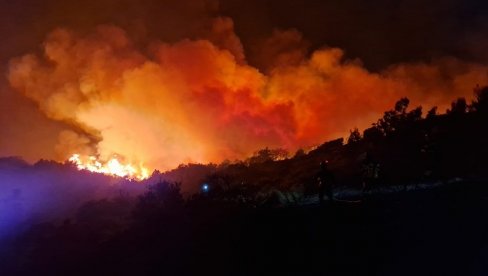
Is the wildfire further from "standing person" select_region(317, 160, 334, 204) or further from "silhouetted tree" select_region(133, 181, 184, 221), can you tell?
"standing person" select_region(317, 160, 334, 204)

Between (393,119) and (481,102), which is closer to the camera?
(481,102)

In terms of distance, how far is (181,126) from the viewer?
170 feet

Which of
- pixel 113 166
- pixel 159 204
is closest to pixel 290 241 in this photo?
pixel 159 204

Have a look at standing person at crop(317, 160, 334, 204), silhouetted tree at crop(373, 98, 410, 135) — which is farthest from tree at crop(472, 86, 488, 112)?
standing person at crop(317, 160, 334, 204)

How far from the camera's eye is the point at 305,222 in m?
20.7

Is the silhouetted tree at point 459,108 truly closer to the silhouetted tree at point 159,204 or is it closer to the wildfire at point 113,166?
the silhouetted tree at point 159,204

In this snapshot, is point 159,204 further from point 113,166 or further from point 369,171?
point 113,166

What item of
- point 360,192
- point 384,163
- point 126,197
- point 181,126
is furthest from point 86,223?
point 181,126

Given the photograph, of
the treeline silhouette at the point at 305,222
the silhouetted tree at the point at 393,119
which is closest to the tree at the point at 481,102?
the treeline silhouette at the point at 305,222

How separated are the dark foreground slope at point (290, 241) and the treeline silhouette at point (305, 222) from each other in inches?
2.1

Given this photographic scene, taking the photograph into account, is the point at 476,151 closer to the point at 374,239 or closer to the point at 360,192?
the point at 360,192

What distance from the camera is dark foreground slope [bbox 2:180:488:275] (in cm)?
1606

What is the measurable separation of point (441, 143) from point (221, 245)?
12741 millimetres

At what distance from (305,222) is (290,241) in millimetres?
1805
